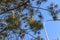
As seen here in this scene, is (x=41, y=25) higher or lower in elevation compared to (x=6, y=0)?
lower

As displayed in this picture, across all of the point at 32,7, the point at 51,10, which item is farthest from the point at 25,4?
the point at 51,10

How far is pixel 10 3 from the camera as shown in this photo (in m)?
5.12

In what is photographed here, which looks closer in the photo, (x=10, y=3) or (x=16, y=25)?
(x=16, y=25)

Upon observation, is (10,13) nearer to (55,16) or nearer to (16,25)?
(16,25)

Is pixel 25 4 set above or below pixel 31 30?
above

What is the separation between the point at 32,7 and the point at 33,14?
15 cm

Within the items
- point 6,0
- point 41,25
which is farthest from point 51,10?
point 6,0

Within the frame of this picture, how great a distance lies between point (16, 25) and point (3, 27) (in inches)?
13.1

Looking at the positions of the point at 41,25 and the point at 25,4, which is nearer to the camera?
the point at 41,25

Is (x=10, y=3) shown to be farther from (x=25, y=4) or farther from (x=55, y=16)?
(x=55, y=16)

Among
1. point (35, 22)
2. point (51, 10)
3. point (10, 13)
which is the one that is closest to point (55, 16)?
point (51, 10)

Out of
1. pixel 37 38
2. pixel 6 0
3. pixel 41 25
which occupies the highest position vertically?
pixel 6 0

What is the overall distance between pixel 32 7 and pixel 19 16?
1.28 ft

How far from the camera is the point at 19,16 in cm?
495
